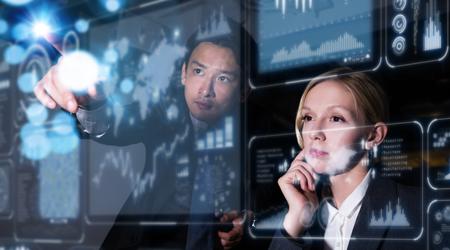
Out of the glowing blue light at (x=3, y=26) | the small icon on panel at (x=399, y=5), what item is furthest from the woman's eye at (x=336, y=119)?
the glowing blue light at (x=3, y=26)

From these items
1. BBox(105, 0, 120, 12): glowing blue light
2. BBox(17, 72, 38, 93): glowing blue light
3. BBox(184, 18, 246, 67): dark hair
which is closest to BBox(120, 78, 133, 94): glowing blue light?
BBox(105, 0, 120, 12): glowing blue light

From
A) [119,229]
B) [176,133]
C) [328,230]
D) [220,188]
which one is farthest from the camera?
[119,229]

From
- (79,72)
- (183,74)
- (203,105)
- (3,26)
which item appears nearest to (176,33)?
(183,74)

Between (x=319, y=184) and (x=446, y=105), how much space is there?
0.29 m

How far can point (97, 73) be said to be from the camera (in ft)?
5.87

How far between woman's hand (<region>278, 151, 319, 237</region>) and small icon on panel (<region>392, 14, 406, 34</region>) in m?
0.30

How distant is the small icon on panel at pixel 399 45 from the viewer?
1202mm

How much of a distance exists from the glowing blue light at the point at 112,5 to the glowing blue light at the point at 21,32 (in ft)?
1.29

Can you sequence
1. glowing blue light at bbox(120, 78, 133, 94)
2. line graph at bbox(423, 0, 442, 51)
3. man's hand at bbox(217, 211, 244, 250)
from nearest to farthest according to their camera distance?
line graph at bbox(423, 0, 442, 51), man's hand at bbox(217, 211, 244, 250), glowing blue light at bbox(120, 78, 133, 94)

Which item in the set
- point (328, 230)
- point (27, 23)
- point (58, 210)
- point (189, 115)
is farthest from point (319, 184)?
point (27, 23)

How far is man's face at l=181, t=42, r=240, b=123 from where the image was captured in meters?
1.44

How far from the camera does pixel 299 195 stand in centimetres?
132

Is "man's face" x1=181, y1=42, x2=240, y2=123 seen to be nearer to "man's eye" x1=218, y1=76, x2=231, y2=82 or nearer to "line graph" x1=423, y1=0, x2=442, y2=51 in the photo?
"man's eye" x1=218, y1=76, x2=231, y2=82

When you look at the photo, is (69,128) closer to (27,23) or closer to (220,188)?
(27,23)
